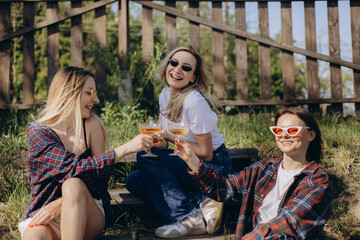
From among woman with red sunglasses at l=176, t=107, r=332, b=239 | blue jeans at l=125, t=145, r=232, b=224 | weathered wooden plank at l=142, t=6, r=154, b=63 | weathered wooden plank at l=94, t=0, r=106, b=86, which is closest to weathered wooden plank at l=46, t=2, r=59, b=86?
weathered wooden plank at l=94, t=0, r=106, b=86

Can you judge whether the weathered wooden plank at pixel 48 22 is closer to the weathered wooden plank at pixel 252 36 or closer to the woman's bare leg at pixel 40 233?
the weathered wooden plank at pixel 252 36

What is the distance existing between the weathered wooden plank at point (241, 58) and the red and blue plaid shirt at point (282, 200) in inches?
110

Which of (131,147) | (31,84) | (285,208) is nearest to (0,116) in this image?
(31,84)

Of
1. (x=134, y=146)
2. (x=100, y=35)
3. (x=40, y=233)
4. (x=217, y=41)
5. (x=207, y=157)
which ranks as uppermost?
(x=100, y=35)

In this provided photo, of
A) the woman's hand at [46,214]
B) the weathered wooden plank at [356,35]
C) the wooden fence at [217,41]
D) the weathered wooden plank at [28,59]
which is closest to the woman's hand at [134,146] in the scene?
the woman's hand at [46,214]

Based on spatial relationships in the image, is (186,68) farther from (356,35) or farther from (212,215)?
(356,35)

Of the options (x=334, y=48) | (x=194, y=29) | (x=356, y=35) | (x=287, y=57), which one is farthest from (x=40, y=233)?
(x=356, y=35)

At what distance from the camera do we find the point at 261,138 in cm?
362

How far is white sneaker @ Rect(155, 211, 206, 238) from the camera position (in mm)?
2537

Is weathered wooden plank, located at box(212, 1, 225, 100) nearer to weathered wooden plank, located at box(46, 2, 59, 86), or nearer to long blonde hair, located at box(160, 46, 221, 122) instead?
long blonde hair, located at box(160, 46, 221, 122)

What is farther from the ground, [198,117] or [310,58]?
[310,58]

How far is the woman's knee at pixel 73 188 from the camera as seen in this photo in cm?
215

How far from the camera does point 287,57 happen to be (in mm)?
5078

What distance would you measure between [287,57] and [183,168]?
9.72 ft
